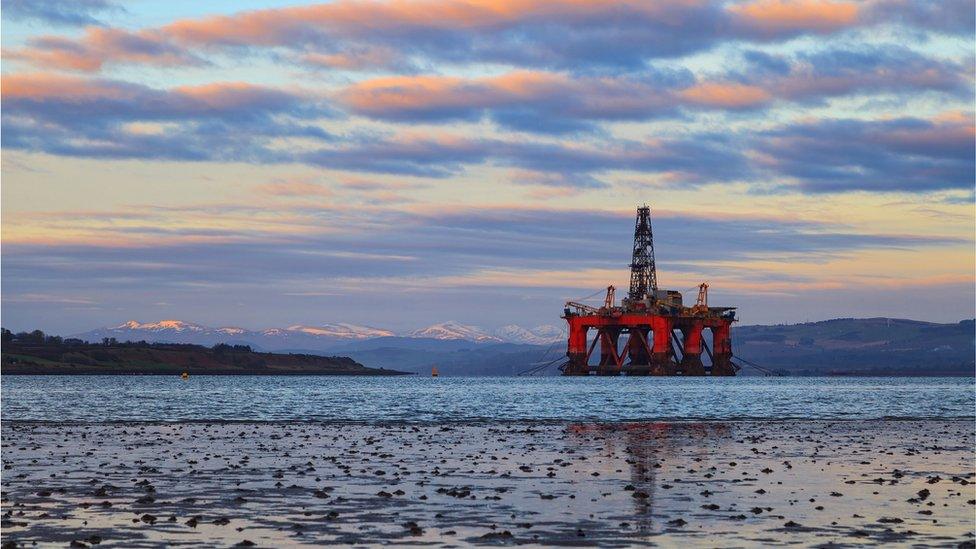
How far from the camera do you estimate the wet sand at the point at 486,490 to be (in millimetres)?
29000

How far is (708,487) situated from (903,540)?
11165 mm

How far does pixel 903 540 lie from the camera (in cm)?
2803

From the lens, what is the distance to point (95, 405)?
111562mm

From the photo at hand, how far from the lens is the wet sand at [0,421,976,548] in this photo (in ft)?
95.1

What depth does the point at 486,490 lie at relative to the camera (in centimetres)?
3797

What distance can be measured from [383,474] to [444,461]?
20.3 ft

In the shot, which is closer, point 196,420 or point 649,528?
point 649,528

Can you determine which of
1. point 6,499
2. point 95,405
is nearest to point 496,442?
point 6,499

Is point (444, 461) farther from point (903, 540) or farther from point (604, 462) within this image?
point (903, 540)

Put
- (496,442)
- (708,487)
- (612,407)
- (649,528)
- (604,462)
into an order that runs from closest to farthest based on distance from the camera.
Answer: (649,528) < (708,487) < (604,462) < (496,442) < (612,407)

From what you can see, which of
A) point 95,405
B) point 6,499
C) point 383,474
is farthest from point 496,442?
point 95,405

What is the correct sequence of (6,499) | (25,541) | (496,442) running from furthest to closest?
(496,442) < (6,499) < (25,541)

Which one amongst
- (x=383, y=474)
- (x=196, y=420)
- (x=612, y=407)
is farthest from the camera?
(x=612, y=407)

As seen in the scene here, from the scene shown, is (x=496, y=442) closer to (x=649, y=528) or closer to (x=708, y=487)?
(x=708, y=487)
